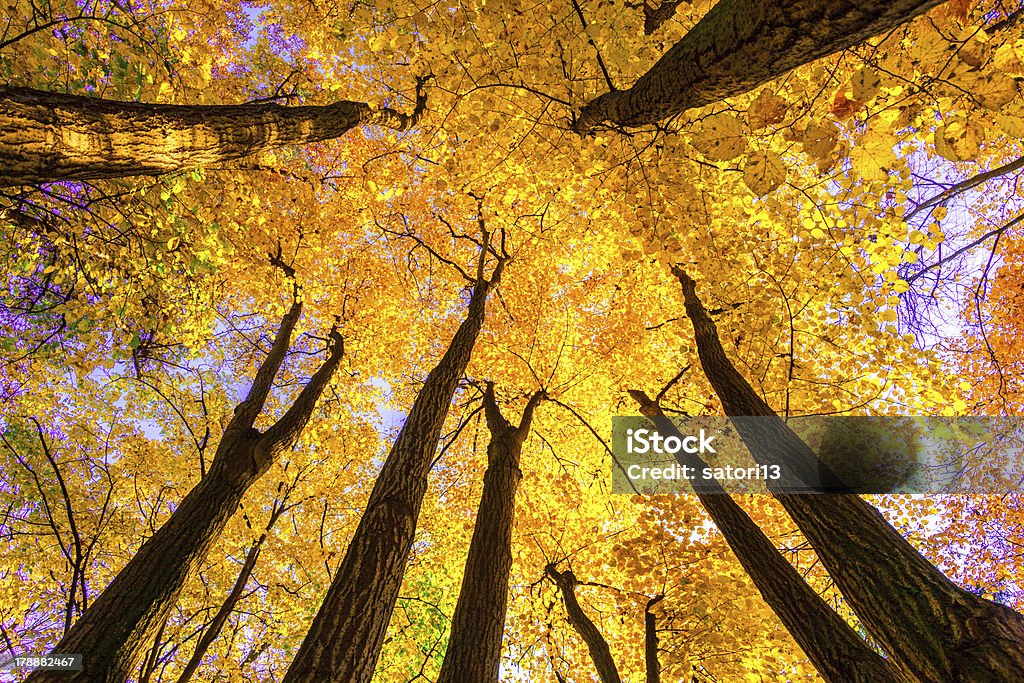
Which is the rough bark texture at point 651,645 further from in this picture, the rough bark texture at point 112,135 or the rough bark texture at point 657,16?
the rough bark texture at point 657,16

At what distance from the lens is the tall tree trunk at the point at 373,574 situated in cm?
300

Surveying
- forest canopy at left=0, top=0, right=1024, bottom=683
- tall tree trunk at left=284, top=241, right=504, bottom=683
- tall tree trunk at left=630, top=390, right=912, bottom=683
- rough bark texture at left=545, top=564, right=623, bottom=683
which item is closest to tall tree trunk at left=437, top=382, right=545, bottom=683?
forest canopy at left=0, top=0, right=1024, bottom=683

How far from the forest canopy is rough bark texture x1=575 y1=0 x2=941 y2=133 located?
0.6 inches

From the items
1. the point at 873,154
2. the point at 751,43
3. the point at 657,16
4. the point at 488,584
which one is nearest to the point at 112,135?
the point at 751,43

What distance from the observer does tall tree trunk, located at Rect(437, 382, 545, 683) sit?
13.1ft

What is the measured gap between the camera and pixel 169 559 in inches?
165

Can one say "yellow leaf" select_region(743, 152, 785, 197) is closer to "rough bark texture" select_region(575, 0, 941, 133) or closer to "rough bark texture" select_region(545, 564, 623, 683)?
"rough bark texture" select_region(575, 0, 941, 133)

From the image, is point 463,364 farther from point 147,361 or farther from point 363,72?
point 363,72

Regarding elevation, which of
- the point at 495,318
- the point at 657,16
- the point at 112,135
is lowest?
the point at 112,135

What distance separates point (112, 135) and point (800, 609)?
5684mm

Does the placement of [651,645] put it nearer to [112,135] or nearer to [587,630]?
[587,630]

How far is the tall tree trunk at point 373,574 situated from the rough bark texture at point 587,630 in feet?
11.0

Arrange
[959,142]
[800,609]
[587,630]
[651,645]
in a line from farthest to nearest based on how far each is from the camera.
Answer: [587,630]
[651,645]
[800,609]
[959,142]

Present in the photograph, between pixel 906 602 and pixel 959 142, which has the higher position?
pixel 959 142
